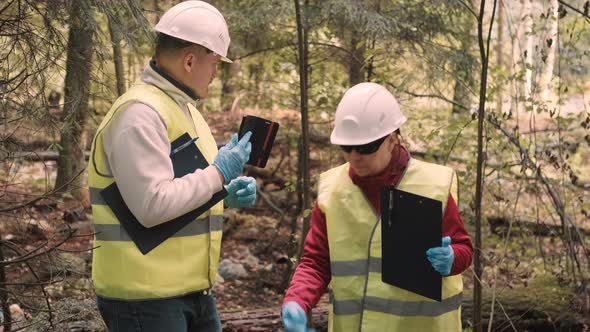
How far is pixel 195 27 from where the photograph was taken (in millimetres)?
2746

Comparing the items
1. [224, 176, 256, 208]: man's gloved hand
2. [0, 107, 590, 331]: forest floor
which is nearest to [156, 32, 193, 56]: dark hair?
[224, 176, 256, 208]: man's gloved hand

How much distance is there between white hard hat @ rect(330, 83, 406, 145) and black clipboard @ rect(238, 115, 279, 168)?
1.34 ft

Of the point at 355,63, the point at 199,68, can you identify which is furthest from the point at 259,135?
the point at 355,63

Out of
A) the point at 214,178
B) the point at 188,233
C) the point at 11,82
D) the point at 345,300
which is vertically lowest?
the point at 345,300

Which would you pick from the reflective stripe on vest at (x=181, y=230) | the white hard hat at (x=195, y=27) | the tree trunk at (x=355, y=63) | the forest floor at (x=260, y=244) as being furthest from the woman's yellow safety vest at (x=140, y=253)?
the tree trunk at (x=355, y=63)

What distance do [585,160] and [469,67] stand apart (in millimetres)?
2412

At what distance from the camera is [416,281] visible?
2.58 metres

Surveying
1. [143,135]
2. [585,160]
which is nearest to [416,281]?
[143,135]

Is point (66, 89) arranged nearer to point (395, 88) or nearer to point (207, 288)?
point (207, 288)

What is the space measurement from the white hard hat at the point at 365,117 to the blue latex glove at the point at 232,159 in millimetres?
387

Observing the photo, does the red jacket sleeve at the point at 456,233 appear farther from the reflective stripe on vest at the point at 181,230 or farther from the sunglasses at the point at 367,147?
the reflective stripe on vest at the point at 181,230

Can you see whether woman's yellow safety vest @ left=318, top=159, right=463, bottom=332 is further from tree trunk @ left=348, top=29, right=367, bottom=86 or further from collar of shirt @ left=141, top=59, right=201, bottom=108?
tree trunk @ left=348, top=29, right=367, bottom=86

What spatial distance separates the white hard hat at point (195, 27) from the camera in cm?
274

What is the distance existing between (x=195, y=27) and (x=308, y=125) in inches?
96.3
